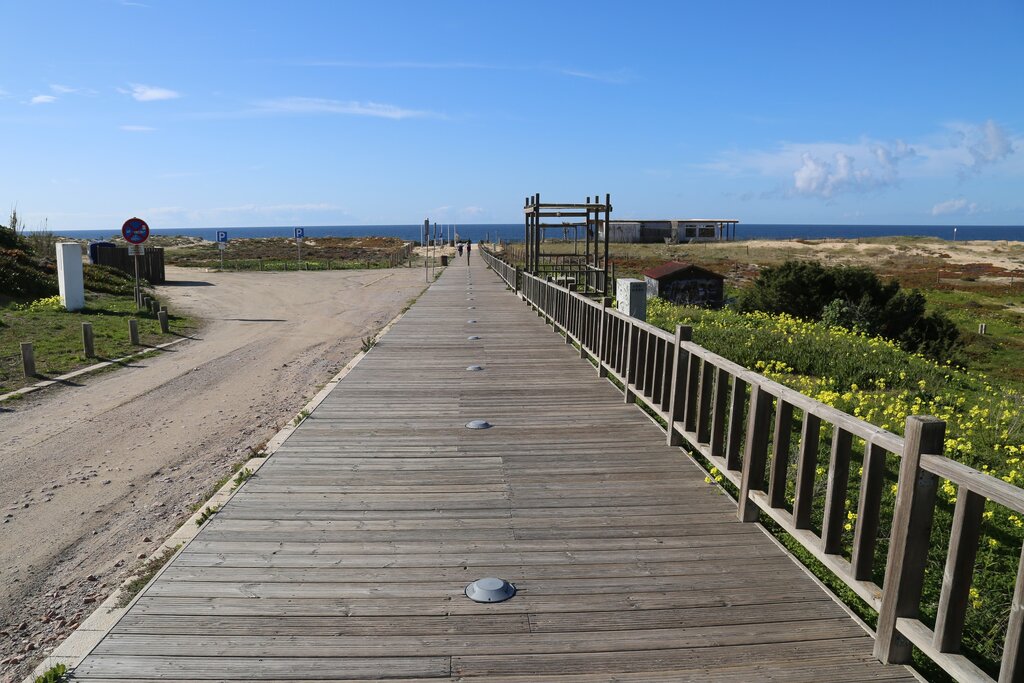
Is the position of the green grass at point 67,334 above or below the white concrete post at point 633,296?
below

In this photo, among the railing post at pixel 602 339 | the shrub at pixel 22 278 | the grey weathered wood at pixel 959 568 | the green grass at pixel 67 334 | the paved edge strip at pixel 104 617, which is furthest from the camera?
the shrub at pixel 22 278

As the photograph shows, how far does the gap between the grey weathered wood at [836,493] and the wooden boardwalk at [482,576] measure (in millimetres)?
318

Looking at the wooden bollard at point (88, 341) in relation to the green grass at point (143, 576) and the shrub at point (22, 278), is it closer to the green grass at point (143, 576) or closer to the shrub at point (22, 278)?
the shrub at point (22, 278)

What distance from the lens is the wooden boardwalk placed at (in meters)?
3.14

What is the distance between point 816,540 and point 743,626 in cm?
67

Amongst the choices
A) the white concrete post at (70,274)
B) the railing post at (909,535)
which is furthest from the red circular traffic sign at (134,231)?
the railing post at (909,535)

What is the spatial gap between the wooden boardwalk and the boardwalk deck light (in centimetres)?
6

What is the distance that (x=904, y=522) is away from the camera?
2955mm

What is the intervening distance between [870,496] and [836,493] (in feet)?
1.07

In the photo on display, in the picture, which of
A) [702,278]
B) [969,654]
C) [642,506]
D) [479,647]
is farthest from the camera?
[702,278]

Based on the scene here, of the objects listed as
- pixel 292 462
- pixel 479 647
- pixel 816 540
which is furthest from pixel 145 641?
pixel 816 540

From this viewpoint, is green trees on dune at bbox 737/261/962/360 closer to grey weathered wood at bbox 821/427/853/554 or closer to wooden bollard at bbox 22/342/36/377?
grey weathered wood at bbox 821/427/853/554

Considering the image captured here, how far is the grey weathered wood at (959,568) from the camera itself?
2.63 meters

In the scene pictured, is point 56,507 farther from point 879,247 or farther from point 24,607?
point 879,247
